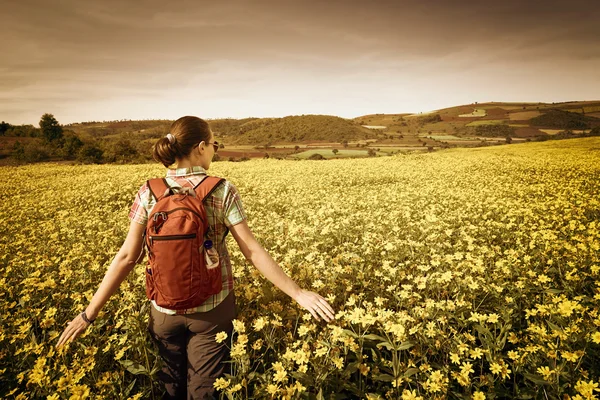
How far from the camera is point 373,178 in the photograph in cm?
1666

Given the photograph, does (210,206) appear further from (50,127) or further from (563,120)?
(563,120)

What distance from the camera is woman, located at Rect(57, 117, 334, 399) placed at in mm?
2205

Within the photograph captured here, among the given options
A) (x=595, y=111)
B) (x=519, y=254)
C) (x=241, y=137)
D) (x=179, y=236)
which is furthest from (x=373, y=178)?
(x=595, y=111)

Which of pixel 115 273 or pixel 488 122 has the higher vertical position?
pixel 488 122

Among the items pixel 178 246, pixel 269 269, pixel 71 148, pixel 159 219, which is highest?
pixel 71 148

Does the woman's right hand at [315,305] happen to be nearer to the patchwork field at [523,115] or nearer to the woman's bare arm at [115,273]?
the woman's bare arm at [115,273]

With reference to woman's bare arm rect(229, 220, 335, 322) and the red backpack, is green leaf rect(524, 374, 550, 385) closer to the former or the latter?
woman's bare arm rect(229, 220, 335, 322)

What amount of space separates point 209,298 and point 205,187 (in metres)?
0.94

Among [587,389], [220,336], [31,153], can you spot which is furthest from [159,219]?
[31,153]

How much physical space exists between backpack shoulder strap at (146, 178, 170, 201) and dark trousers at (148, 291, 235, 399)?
102 cm

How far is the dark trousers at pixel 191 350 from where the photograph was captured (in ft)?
7.49

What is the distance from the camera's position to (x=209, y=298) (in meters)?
2.31

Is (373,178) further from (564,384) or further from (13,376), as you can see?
(13,376)

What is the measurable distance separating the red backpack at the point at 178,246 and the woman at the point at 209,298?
0.17 m
